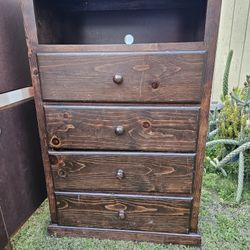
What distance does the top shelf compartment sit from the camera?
877 millimetres

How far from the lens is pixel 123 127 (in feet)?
2.55

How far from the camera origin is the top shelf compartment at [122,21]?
2.88 ft

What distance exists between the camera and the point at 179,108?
732 mm

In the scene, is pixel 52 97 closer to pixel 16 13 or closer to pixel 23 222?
pixel 16 13

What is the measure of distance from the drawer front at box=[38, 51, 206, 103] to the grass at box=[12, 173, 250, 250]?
1.94 ft

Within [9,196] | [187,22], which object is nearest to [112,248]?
[9,196]

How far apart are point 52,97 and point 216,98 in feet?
4.32

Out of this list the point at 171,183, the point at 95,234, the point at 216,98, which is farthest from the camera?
the point at 216,98

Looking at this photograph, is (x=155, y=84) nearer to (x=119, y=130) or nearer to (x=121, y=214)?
(x=119, y=130)

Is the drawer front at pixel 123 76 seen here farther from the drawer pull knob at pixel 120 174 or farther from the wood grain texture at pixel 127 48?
the drawer pull knob at pixel 120 174

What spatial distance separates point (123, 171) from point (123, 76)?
0.34 m

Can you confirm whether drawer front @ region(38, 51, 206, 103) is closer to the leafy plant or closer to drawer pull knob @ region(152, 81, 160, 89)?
drawer pull knob @ region(152, 81, 160, 89)

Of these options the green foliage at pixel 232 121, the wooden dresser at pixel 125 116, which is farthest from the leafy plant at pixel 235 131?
the wooden dresser at pixel 125 116

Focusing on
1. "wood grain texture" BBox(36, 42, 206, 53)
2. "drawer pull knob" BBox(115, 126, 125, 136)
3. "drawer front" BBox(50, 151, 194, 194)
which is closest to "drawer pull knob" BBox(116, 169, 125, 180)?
"drawer front" BBox(50, 151, 194, 194)
